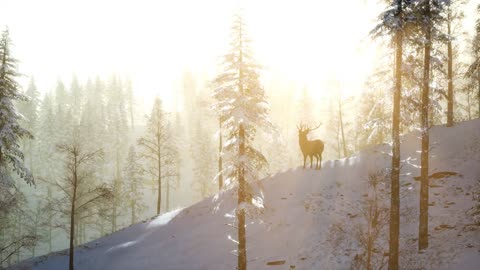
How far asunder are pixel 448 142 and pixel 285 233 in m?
14.7

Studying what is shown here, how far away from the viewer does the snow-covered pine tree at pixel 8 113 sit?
736 inches

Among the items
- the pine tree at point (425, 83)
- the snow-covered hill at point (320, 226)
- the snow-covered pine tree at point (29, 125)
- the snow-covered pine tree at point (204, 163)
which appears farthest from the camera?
the snow-covered pine tree at point (29, 125)

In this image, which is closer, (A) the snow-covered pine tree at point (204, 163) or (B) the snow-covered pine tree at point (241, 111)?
(B) the snow-covered pine tree at point (241, 111)

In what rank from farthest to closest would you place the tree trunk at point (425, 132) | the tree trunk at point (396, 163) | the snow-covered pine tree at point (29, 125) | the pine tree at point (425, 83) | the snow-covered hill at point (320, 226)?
the snow-covered pine tree at point (29, 125) < the snow-covered hill at point (320, 226) < the tree trunk at point (425, 132) < the pine tree at point (425, 83) < the tree trunk at point (396, 163)

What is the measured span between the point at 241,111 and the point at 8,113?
42.2 ft

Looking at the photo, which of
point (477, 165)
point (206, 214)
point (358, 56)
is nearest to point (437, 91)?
point (358, 56)

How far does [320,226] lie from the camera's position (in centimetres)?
2088

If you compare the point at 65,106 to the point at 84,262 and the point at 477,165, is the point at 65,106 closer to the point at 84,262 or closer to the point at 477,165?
the point at 84,262

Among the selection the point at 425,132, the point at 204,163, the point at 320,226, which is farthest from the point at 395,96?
the point at 204,163

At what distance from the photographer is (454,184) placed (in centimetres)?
2139

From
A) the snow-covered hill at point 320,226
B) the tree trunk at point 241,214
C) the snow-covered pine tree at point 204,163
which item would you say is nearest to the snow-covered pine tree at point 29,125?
the snow-covered pine tree at point 204,163

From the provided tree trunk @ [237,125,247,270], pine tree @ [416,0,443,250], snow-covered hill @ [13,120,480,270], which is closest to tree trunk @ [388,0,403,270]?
pine tree @ [416,0,443,250]

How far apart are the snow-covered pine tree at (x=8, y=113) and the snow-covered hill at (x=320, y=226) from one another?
951 centimetres

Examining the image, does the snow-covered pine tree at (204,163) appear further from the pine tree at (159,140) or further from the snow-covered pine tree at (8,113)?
the snow-covered pine tree at (8,113)
